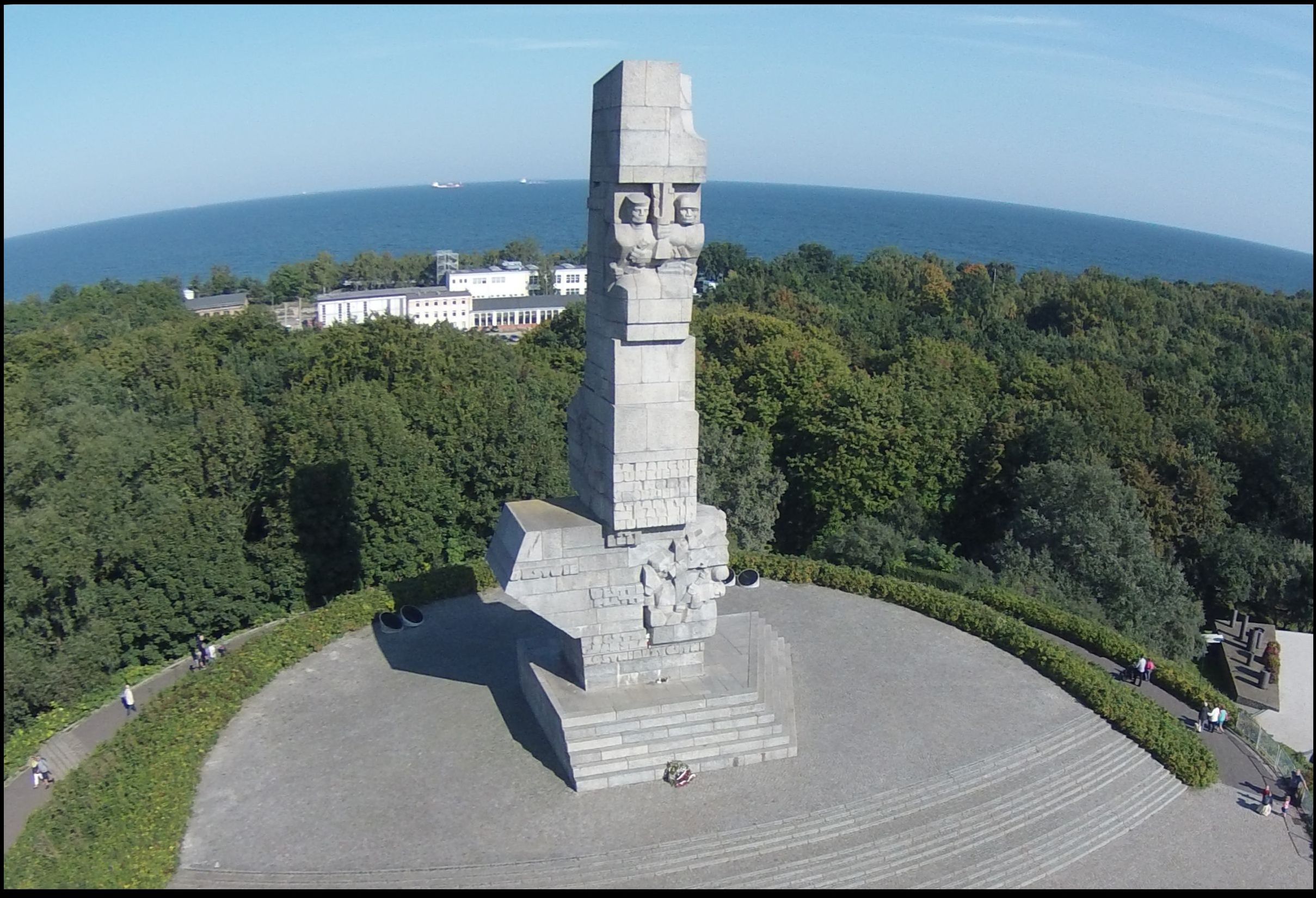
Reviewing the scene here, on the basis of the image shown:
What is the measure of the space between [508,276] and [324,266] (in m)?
24.6

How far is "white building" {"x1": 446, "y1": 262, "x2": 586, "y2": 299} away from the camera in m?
113

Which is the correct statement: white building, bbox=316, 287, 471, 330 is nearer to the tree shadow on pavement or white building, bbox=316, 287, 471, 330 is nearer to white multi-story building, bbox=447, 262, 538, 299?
white multi-story building, bbox=447, 262, 538, 299

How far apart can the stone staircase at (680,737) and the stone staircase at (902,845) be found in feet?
5.97

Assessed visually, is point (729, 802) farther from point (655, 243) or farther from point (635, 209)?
point (635, 209)

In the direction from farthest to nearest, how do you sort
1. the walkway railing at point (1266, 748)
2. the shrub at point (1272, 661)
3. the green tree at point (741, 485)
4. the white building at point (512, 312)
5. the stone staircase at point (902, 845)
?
the white building at point (512, 312) → the green tree at point (741, 485) → the shrub at point (1272, 661) → the walkway railing at point (1266, 748) → the stone staircase at point (902, 845)

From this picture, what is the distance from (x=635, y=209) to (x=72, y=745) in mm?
15868

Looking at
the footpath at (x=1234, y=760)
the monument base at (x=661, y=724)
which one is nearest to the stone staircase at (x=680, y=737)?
the monument base at (x=661, y=724)

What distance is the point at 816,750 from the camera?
17.2 metres

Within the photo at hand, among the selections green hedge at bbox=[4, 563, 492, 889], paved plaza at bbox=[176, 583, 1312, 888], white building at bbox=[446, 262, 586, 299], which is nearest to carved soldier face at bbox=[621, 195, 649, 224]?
paved plaza at bbox=[176, 583, 1312, 888]

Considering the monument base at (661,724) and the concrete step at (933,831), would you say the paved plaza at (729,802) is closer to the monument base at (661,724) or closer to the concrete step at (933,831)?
the concrete step at (933,831)

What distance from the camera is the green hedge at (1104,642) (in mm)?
20328

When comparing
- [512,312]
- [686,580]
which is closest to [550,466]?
[686,580]

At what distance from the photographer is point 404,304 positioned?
310 ft

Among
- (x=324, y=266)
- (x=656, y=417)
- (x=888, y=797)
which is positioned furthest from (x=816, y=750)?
(x=324, y=266)
